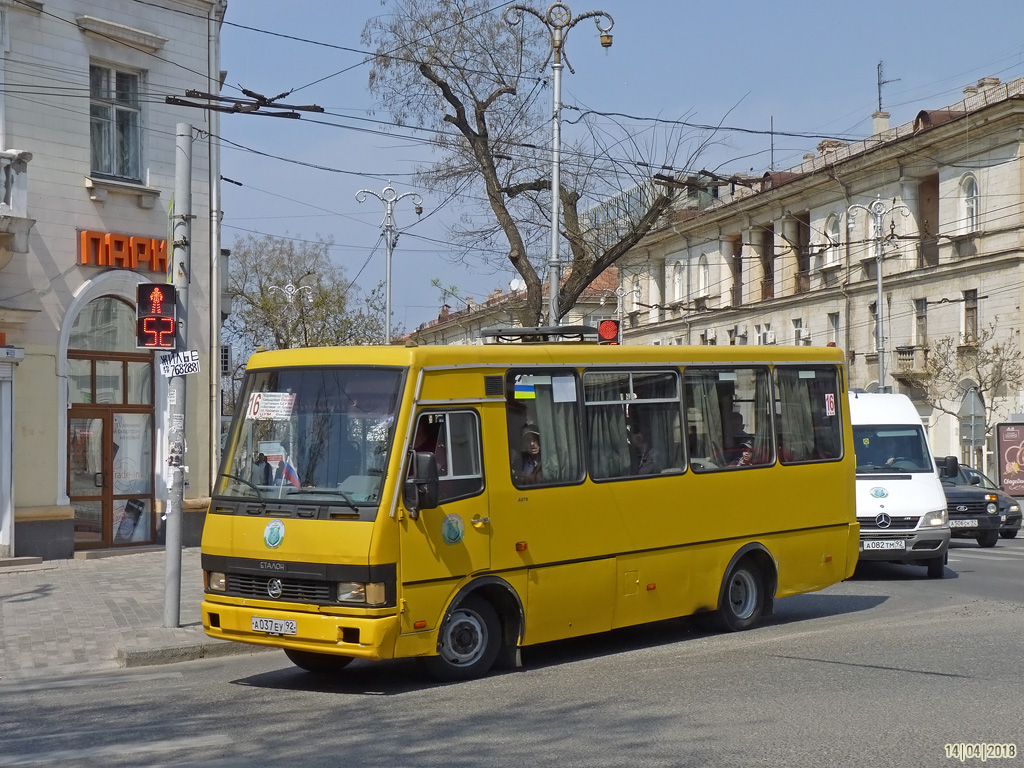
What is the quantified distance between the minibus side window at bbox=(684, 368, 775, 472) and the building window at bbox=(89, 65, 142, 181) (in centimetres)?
1225

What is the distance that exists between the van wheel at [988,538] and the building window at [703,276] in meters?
40.2

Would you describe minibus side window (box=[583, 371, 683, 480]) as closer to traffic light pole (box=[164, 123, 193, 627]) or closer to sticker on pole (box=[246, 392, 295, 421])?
sticker on pole (box=[246, 392, 295, 421])

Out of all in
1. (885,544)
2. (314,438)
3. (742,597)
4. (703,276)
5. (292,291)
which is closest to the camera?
(314,438)

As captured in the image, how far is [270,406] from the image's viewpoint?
32.9 ft

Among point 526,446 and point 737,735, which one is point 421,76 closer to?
point 526,446

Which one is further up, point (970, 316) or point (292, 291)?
point (292, 291)

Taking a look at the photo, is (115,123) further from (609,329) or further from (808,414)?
(808,414)

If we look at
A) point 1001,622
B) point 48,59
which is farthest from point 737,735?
point 48,59

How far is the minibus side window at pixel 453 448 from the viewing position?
9695 mm

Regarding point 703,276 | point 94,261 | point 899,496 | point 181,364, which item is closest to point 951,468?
point 899,496

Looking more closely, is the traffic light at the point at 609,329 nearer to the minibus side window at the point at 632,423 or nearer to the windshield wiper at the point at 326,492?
the minibus side window at the point at 632,423

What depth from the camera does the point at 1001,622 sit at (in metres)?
12.5

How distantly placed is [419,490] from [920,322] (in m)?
43.9
